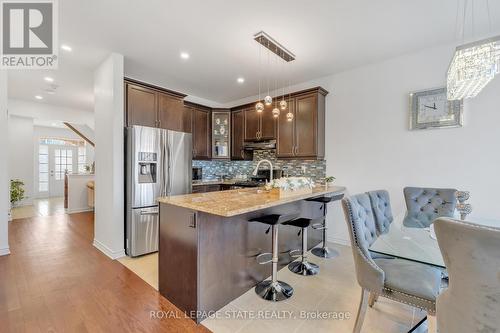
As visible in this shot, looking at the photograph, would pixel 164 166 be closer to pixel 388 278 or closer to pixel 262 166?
pixel 262 166

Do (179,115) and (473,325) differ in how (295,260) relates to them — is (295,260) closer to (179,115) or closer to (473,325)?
(473,325)

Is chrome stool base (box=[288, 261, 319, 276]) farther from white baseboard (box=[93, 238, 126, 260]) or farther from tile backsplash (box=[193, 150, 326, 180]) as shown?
white baseboard (box=[93, 238, 126, 260])

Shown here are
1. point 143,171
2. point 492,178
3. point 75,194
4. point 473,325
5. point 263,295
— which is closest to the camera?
point 473,325

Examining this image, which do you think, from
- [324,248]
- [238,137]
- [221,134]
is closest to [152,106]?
[221,134]

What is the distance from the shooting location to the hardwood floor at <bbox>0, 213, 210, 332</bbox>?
181 cm

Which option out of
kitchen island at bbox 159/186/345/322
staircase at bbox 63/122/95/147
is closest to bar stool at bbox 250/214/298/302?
kitchen island at bbox 159/186/345/322

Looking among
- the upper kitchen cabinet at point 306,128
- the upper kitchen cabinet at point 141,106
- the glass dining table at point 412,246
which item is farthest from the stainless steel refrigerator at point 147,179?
the glass dining table at point 412,246

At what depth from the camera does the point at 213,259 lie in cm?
198

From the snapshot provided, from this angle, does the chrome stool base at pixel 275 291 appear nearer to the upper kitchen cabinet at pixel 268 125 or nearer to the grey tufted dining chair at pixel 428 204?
the grey tufted dining chair at pixel 428 204

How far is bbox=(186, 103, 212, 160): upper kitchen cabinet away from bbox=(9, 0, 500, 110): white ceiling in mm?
1047

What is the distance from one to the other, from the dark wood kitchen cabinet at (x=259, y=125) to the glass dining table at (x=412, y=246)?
113 inches

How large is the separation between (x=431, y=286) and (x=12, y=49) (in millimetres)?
5048

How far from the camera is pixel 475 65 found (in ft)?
5.21

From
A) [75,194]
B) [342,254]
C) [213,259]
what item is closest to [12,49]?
[213,259]
